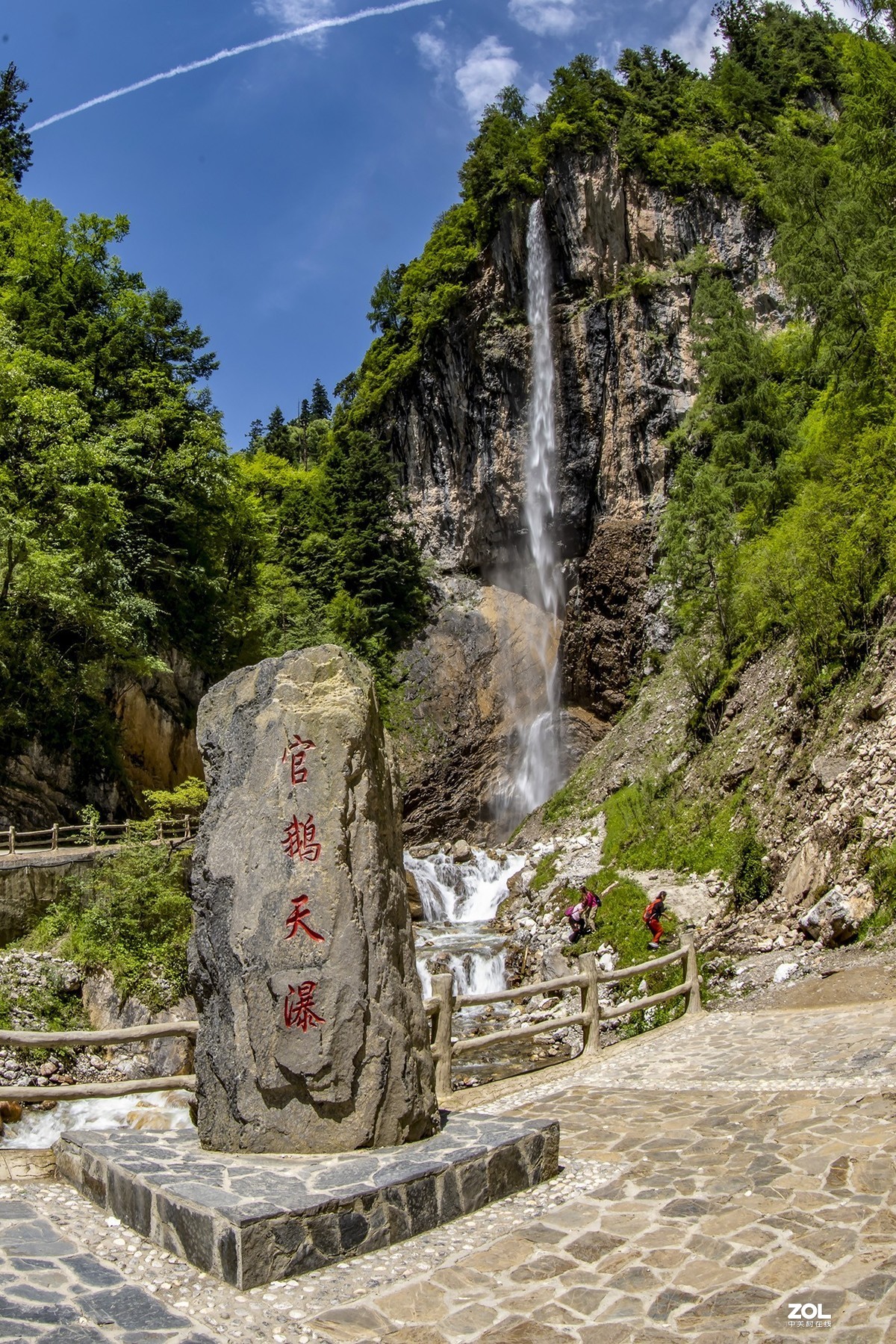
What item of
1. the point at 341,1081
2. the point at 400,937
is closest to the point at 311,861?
the point at 400,937

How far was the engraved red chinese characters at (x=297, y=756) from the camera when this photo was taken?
5293mm

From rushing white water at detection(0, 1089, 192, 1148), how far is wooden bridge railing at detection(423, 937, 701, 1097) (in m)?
3.85

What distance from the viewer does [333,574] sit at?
102 feet

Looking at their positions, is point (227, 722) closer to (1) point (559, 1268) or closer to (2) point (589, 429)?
(1) point (559, 1268)

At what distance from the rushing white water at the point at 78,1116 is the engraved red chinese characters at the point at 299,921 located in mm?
6016

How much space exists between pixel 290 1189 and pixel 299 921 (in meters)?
1.25

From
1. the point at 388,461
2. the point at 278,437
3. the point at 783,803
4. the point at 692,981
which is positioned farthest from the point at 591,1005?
the point at 278,437

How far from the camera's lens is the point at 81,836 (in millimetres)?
18891

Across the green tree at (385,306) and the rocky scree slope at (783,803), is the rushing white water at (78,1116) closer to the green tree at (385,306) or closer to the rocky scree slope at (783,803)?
the rocky scree slope at (783,803)

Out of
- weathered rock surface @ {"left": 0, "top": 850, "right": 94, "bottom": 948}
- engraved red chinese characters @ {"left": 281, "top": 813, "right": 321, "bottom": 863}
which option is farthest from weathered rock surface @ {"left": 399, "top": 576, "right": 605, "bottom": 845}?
engraved red chinese characters @ {"left": 281, "top": 813, "right": 321, "bottom": 863}

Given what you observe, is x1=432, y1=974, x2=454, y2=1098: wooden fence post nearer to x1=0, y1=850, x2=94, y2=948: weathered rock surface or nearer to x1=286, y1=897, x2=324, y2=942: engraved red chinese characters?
x1=286, y1=897, x2=324, y2=942: engraved red chinese characters

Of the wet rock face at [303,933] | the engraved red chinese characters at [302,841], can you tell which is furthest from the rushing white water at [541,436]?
the engraved red chinese characters at [302,841]

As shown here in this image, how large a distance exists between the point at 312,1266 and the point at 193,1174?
77 cm

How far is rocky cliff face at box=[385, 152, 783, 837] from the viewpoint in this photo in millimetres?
29281
